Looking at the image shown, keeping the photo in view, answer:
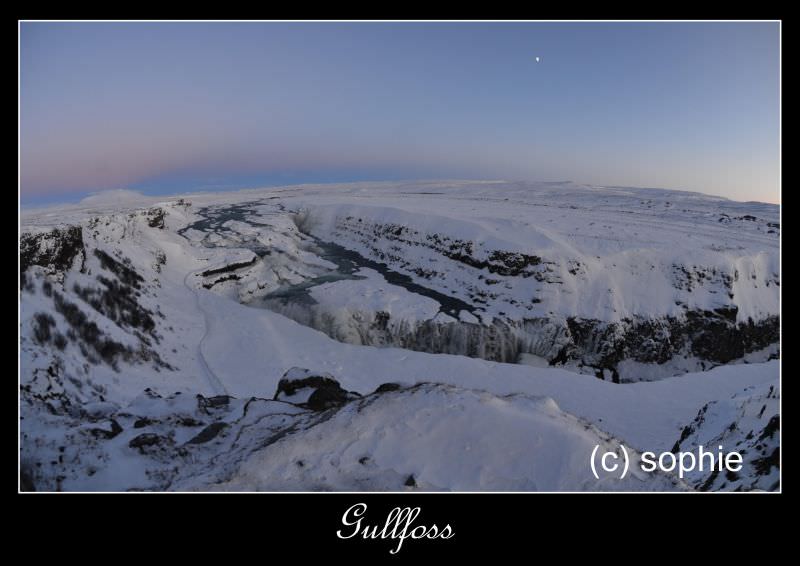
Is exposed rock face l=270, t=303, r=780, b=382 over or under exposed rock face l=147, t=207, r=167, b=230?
under

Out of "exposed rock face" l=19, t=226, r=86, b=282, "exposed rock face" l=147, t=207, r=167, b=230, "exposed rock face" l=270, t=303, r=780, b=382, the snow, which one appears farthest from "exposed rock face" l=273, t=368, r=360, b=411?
"exposed rock face" l=147, t=207, r=167, b=230

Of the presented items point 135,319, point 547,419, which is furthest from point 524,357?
point 135,319

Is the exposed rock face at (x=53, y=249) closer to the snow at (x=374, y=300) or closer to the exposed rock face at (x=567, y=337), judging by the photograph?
the exposed rock face at (x=567, y=337)

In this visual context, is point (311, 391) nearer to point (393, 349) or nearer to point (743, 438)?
point (393, 349)

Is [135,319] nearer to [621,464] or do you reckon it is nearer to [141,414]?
[141,414]

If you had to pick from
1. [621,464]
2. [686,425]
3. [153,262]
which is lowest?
[686,425]

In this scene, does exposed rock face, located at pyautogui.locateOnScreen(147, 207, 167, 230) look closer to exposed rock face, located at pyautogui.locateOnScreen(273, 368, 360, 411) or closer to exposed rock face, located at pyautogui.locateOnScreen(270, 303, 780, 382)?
exposed rock face, located at pyautogui.locateOnScreen(270, 303, 780, 382)
